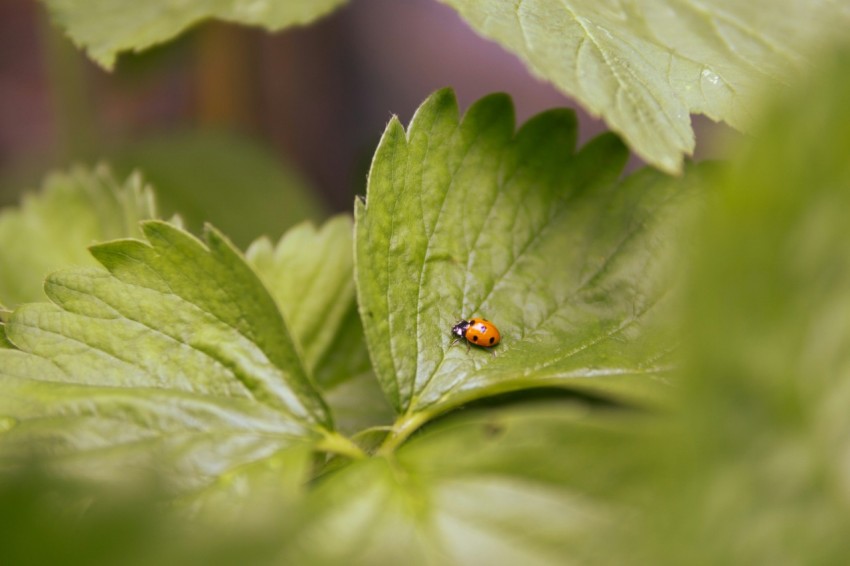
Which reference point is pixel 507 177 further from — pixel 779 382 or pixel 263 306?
pixel 779 382

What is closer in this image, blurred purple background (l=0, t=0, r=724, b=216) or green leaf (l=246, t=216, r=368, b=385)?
green leaf (l=246, t=216, r=368, b=385)

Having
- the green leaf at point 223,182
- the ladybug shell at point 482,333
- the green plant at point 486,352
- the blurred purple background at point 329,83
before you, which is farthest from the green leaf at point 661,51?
the blurred purple background at point 329,83

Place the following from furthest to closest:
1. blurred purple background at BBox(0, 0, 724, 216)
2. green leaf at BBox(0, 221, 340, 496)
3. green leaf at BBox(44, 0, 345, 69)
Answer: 1. blurred purple background at BBox(0, 0, 724, 216)
2. green leaf at BBox(44, 0, 345, 69)
3. green leaf at BBox(0, 221, 340, 496)

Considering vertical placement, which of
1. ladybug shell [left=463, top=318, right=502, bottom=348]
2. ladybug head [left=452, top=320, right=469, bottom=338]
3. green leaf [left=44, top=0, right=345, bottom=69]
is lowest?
ladybug shell [left=463, top=318, right=502, bottom=348]

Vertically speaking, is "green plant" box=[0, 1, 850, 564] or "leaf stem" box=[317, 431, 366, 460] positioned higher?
"green plant" box=[0, 1, 850, 564]

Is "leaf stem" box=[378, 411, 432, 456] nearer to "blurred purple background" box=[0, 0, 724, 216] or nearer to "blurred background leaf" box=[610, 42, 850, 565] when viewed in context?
"blurred background leaf" box=[610, 42, 850, 565]

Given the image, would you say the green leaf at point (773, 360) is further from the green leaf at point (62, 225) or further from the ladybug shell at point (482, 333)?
the green leaf at point (62, 225)

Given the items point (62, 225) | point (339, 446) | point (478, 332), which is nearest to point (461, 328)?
point (478, 332)

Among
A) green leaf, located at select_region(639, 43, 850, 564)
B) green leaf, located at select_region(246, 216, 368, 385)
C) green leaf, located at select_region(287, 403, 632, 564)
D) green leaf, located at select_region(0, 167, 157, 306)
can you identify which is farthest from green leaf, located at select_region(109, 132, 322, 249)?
green leaf, located at select_region(639, 43, 850, 564)

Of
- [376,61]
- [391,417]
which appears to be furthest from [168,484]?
[376,61]
